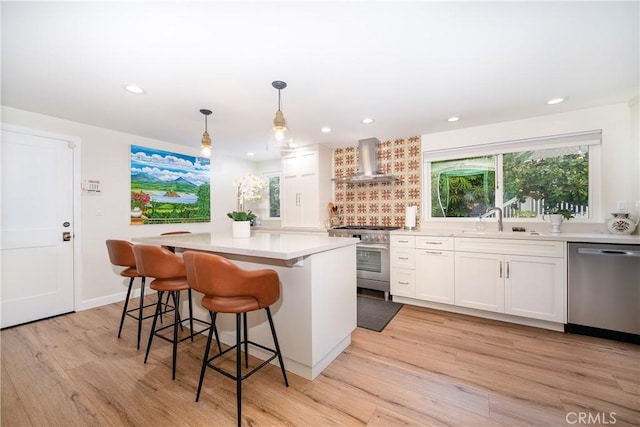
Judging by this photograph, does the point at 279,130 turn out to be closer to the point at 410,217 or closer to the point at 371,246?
the point at 371,246

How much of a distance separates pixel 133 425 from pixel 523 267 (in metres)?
3.44

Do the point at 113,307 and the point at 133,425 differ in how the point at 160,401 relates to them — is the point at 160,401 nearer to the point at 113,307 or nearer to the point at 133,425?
the point at 133,425

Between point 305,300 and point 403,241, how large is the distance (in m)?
1.98

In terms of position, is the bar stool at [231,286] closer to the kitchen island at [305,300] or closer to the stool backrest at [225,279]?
the stool backrest at [225,279]

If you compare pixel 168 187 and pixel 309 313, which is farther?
pixel 168 187

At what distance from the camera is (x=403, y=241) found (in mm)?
3342

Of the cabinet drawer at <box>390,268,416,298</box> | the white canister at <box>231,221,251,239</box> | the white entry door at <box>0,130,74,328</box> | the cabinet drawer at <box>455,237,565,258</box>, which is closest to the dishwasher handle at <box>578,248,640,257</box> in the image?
the cabinet drawer at <box>455,237,565,258</box>

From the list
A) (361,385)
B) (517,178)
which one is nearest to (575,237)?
(517,178)

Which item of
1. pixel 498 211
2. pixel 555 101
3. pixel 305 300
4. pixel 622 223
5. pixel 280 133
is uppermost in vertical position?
pixel 555 101

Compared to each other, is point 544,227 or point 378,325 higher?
point 544,227

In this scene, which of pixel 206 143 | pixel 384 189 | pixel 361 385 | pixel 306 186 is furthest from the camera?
pixel 306 186

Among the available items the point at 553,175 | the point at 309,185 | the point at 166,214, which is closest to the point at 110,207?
the point at 166,214

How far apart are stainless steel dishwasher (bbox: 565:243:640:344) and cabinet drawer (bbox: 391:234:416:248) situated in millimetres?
1467

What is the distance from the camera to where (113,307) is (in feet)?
10.8
